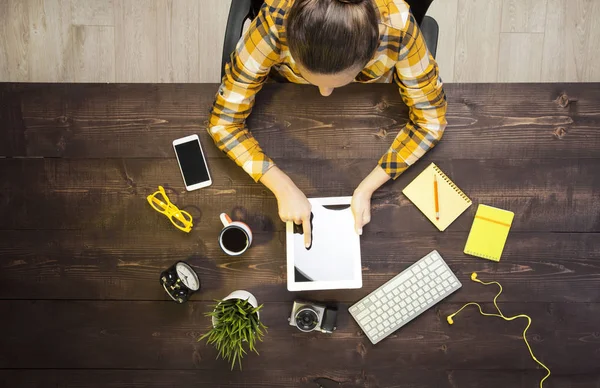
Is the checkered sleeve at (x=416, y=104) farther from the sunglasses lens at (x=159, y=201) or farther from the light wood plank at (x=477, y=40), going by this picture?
the light wood plank at (x=477, y=40)

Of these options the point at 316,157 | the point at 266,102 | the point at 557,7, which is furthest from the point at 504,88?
the point at 557,7

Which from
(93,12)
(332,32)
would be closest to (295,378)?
(332,32)

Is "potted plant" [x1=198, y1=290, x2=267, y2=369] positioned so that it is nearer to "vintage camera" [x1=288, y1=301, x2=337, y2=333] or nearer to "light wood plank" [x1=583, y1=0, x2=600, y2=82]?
"vintage camera" [x1=288, y1=301, x2=337, y2=333]

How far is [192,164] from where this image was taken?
136cm

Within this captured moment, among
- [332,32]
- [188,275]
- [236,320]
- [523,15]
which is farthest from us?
[523,15]

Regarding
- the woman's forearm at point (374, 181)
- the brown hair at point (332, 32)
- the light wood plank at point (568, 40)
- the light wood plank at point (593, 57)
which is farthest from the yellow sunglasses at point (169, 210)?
the light wood plank at point (593, 57)

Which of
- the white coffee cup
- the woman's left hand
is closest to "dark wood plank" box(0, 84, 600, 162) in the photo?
the woman's left hand

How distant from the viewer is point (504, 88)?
1.34m

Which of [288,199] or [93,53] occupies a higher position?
[93,53]

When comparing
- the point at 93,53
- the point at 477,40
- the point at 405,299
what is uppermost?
the point at 477,40

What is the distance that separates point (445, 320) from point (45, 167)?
1.23m

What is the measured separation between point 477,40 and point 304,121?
3.48ft

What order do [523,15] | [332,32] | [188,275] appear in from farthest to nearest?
1. [523,15]
2. [188,275]
3. [332,32]

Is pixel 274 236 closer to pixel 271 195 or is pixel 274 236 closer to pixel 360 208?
pixel 271 195
